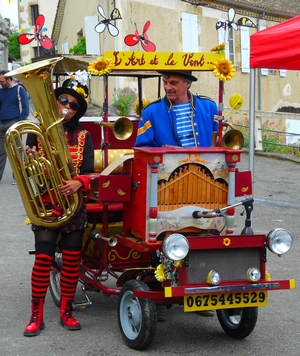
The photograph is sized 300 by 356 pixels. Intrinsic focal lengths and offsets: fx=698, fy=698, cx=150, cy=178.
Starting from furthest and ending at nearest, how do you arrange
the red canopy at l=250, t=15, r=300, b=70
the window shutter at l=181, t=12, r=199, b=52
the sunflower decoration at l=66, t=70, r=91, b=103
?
1. the window shutter at l=181, t=12, r=199, b=52
2. the red canopy at l=250, t=15, r=300, b=70
3. the sunflower decoration at l=66, t=70, r=91, b=103

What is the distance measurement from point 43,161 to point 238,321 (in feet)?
5.65

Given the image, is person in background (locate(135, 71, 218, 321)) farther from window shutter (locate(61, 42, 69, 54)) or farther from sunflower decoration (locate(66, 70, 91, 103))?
window shutter (locate(61, 42, 69, 54))

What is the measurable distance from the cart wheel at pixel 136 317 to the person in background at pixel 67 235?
0.44 m

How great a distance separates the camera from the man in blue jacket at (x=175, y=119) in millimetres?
4754

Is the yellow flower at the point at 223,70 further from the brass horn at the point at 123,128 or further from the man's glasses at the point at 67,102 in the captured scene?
the man's glasses at the point at 67,102

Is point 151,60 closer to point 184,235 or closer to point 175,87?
point 175,87

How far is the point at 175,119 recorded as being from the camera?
189 inches

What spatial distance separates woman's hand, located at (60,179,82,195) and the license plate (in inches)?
41.6

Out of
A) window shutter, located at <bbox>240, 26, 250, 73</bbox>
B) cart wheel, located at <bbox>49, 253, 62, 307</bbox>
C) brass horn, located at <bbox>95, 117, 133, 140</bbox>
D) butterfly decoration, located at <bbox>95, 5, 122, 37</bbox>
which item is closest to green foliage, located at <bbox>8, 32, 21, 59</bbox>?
window shutter, located at <bbox>240, 26, 250, 73</bbox>

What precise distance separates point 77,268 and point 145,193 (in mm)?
850

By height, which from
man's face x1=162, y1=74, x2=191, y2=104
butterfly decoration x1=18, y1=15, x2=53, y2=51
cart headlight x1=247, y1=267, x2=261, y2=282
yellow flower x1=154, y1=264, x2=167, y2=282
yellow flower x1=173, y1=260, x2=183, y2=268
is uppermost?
butterfly decoration x1=18, y1=15, x2=53, y2=51

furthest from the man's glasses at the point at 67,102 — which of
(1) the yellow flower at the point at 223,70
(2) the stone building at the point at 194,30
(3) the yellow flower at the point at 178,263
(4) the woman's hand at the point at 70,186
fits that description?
(2) the stone building at the point at 194,30

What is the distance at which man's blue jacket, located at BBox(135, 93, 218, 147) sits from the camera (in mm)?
4746

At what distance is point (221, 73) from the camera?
4.76 m
